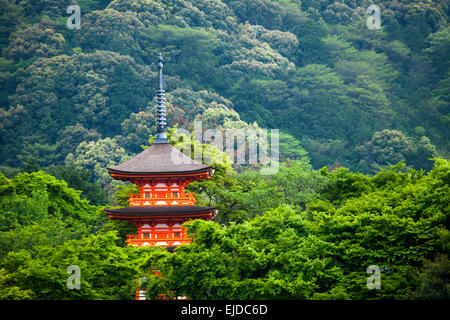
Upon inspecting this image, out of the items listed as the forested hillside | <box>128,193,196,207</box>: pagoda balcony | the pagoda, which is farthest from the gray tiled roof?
the forested hillside

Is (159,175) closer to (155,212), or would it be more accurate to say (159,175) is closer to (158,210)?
(158,210)

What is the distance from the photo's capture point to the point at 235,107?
81.5m

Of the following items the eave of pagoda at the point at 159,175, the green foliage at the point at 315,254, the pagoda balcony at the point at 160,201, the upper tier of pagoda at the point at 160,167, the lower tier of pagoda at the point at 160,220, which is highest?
the upper tier of pagoda at the point at 160,167

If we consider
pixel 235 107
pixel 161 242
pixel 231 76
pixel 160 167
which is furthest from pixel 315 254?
pixel 231 76

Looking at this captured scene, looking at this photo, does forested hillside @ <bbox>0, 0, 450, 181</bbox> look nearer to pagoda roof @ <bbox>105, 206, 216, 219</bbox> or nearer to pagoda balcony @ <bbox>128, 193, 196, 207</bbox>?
pagoda balcony @ <bbox>128, 193, 196, 207</bbox>

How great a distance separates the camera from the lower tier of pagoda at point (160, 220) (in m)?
28.5

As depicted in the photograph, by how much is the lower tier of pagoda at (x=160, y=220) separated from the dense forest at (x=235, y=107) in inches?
47.2

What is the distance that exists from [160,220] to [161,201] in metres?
0.80

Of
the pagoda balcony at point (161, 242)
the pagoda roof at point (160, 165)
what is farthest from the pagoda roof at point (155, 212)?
the pagoda roof at point (160, 165)

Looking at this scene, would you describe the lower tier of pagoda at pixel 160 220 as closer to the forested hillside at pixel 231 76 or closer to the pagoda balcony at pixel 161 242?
the pagoda balcony at pixel 161 242

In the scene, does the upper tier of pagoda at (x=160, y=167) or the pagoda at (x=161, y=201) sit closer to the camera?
the pagoda at (x=161, y=201)

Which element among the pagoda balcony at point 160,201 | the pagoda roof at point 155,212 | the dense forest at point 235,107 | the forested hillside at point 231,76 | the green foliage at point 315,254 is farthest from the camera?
the forested hillside at point 231,76
